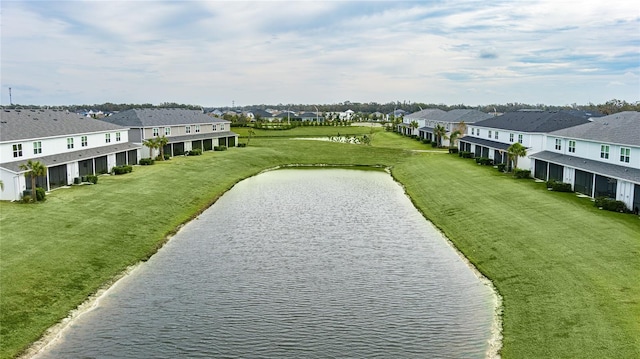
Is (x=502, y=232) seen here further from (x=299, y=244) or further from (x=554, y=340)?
(x=554, y=340)

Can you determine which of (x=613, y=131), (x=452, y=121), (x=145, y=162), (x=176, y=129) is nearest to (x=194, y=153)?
(x=176, y=129)

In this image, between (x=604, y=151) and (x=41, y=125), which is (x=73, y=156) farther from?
(x=604, y=151)

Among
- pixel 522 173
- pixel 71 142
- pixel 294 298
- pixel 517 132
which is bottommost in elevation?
pixel 294 298

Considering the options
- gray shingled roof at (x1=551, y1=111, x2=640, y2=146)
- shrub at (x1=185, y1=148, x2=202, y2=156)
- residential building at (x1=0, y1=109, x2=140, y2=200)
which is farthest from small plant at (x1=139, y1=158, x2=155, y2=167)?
gray shingled roof at (x1=551, y1=111, x2=640, y2=146)

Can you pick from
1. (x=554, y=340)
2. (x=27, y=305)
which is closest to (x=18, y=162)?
(x=27, y=305)

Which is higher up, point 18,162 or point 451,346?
point 18,162

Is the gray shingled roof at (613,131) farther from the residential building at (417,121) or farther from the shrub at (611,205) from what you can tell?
the residential building at (417,121)

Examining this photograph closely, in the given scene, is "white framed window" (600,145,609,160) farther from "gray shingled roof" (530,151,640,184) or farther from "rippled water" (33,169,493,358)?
"rippled water" (33,169,493,358)
